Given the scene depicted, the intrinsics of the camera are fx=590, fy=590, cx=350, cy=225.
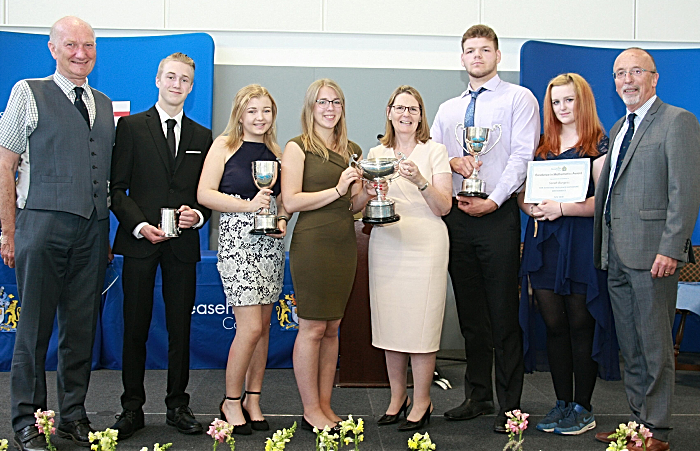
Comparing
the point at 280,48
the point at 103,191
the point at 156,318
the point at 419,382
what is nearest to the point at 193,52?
the point at 280,48

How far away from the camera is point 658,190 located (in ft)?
8.70

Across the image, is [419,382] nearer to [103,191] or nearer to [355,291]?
[355,291]

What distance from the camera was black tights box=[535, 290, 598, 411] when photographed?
2.93m

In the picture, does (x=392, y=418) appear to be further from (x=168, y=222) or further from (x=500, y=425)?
(x=168, y=222)

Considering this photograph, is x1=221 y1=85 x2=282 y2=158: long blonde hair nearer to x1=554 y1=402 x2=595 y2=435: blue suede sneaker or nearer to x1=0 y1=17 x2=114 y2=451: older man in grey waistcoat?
x1=0 y1=17 x2=114 y2=451: older man in grey waistcoat

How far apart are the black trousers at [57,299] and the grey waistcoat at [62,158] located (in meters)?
0.07

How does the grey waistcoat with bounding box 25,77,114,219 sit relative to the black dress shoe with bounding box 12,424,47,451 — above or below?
above

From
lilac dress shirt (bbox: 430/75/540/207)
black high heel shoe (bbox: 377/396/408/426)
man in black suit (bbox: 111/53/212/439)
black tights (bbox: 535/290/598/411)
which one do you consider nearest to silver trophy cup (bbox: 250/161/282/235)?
man in black suit (bbox: 111/53/212/439)

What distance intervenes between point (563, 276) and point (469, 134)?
2.74 ft

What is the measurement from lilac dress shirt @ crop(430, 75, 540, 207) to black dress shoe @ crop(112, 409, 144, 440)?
77.7 inches

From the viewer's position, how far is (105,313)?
423cm

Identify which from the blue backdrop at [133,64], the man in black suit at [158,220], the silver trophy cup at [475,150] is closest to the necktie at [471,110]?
the silver trophy cup at [475,150]

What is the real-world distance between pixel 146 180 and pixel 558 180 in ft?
6.56

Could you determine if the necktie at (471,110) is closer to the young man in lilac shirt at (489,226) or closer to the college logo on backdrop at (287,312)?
the young man in lilac shirt at (489,226)
